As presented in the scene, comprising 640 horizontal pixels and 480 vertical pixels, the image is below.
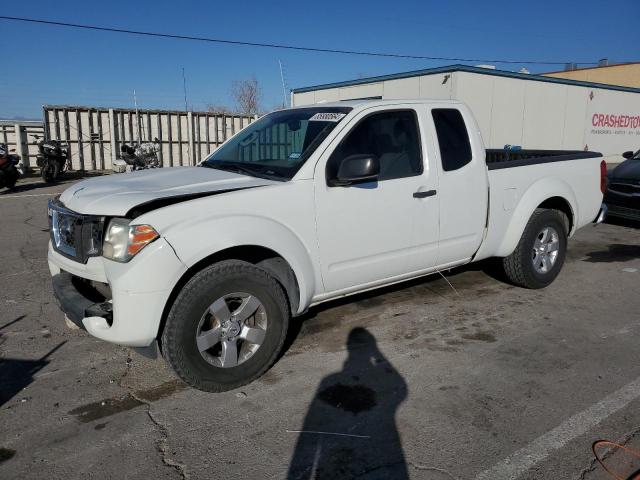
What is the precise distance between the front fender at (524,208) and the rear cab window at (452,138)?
0.69 metres

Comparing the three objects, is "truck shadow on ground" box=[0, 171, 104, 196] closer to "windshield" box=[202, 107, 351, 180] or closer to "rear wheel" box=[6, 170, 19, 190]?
"rear wheel" box=[6, 170, 19, 190]

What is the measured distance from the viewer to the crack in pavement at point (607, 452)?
259 cm

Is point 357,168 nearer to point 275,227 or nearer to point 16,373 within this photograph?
point 275,227

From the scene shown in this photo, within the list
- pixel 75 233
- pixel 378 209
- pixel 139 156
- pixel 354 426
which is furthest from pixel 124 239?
pixel 139 156

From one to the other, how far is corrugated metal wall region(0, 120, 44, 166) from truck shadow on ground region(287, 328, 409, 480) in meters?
17.7

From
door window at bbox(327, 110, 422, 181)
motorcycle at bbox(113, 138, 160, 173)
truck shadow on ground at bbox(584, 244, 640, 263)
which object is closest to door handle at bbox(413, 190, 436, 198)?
door window at bbox(327, 110, 422, 181)

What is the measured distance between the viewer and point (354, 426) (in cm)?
299

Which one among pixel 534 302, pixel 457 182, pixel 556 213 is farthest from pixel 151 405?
pixel 556 213

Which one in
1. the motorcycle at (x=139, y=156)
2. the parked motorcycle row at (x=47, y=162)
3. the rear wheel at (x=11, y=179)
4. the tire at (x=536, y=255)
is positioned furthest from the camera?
the motorcycle at (x=139, y=156)

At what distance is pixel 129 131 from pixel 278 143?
58.3 ft

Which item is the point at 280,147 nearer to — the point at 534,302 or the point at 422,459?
the point at 422,459

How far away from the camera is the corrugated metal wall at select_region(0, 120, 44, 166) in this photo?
17.7 metres

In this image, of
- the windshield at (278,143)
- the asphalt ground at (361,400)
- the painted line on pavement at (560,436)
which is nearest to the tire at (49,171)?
the asphalt ground at (361,400)

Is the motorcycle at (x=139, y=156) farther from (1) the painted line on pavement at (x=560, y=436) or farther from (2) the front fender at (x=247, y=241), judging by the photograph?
(1) the painted line on pavement at (x=560, y=436)
